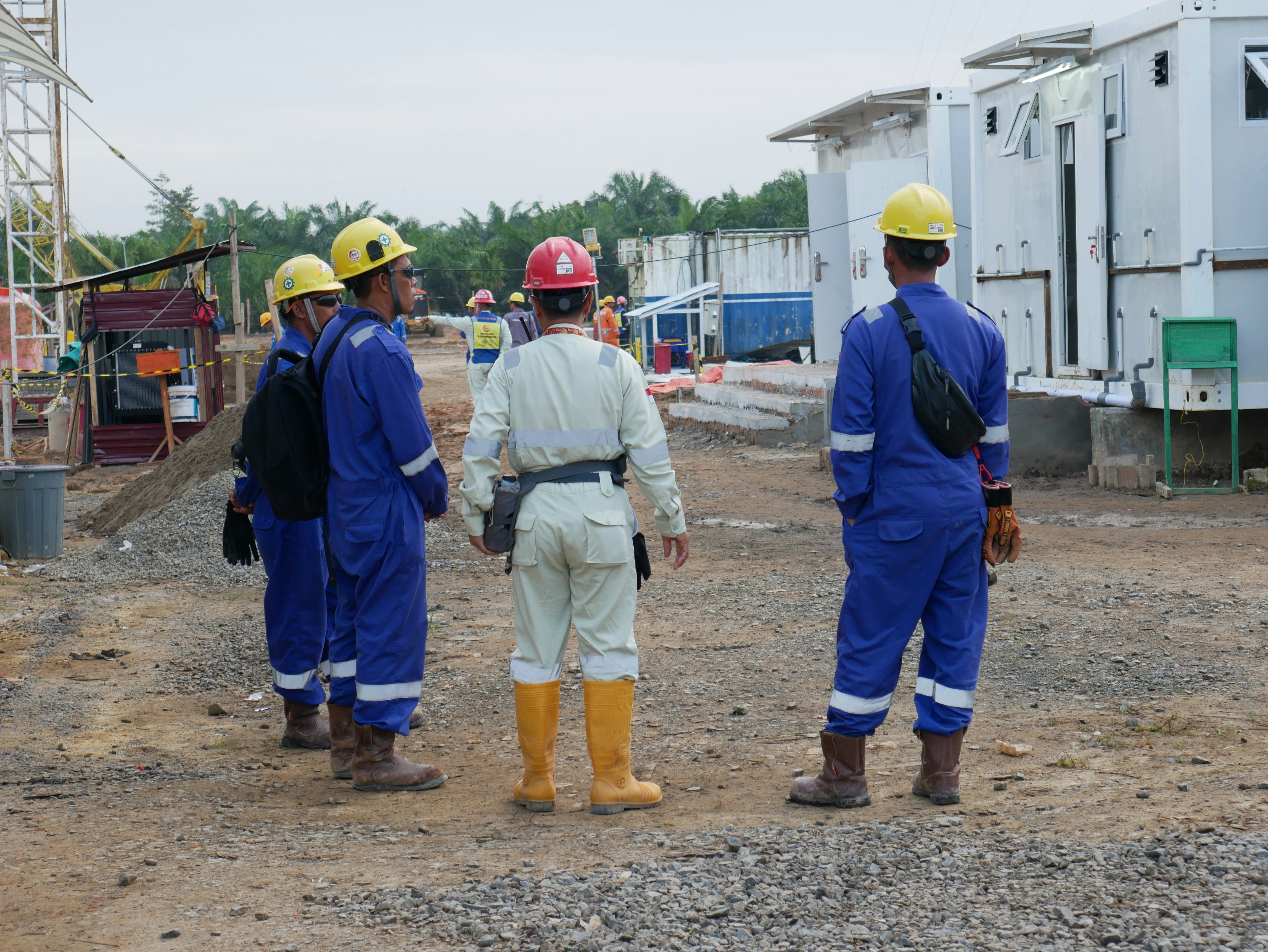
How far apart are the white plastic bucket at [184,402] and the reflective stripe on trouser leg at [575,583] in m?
16.4

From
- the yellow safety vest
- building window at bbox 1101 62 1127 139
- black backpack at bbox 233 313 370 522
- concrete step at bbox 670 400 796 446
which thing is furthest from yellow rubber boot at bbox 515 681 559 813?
concrete step at bbox 670 400 796 446

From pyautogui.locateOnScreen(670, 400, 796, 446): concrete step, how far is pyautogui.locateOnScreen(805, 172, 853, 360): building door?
2550 millimetres

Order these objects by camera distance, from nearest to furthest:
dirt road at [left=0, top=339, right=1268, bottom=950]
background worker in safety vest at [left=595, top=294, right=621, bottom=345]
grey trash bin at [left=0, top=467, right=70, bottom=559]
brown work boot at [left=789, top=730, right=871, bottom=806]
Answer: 1. dirt road at [left=0, top=339, right=1268, bottom=950]
2. brown work boot at [left=789, top=730, right=871, bottom=806]
3. grey trash bin at [left=0, top=467, right=70, bottom=559]
4. background worker in safety vest at [left=595, top=294, right=621, bottom=345]

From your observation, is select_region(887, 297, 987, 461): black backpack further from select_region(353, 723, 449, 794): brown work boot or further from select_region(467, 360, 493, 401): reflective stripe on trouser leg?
select_region(467, 360, 493, 401): reflective stripe on trouser leg

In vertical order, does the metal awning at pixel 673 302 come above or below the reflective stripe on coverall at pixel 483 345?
above

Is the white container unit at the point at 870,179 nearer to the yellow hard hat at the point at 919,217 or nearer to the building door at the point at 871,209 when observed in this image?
the building door at the point at 871,209

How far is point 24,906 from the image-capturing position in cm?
356

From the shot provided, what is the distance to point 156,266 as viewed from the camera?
18.2 metres

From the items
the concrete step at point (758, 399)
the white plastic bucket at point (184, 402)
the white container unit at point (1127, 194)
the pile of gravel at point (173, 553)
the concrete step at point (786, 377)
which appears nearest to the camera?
the pile of gravel at point (173, 553)

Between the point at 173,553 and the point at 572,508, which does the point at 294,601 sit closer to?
the point at 572,508

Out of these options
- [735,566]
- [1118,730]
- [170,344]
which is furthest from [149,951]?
[170,344]

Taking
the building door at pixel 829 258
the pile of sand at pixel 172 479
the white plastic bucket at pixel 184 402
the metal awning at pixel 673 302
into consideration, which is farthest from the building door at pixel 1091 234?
the metal awning at pixel 673 302

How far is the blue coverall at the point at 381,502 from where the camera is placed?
4.64 m

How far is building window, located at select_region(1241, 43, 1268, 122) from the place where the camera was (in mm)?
11109
